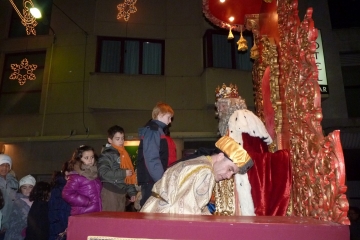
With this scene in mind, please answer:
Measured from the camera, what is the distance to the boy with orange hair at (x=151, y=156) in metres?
2.86

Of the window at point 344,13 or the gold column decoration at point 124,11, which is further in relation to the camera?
the window at point 344,13

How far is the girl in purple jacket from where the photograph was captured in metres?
3.08

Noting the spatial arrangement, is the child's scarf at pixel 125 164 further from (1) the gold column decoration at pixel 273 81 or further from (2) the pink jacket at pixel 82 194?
(1) the gold column decoration at pixel 273 81

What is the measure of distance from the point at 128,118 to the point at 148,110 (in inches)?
25.4

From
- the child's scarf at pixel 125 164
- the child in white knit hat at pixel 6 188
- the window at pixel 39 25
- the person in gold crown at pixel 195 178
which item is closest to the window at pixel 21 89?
the window at pixel 39 25

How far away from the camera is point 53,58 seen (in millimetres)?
9172

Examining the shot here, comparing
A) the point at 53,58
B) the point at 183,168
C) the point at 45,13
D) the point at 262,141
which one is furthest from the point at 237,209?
the point at 45,13

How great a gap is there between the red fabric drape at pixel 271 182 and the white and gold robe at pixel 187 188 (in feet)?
3.04

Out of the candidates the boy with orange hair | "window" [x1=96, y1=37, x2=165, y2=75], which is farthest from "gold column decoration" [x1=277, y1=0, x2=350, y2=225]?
"window" [x1=96, y1=37, x2=165, y2=75]

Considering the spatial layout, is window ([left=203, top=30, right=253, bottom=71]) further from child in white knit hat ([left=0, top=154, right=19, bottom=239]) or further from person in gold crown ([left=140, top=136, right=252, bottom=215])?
person in gold crown ([left=140, top=136, right=252, bottom=215])

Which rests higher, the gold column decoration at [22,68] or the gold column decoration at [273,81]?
the gold column decoration at [22,68]

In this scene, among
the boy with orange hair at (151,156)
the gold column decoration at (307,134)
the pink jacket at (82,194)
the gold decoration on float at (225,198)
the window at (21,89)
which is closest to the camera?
the gold column decoration at (307,134)

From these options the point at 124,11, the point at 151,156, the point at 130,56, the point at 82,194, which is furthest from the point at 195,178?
the point at 130,56

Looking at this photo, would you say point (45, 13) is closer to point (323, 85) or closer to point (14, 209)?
point (14, 209)
